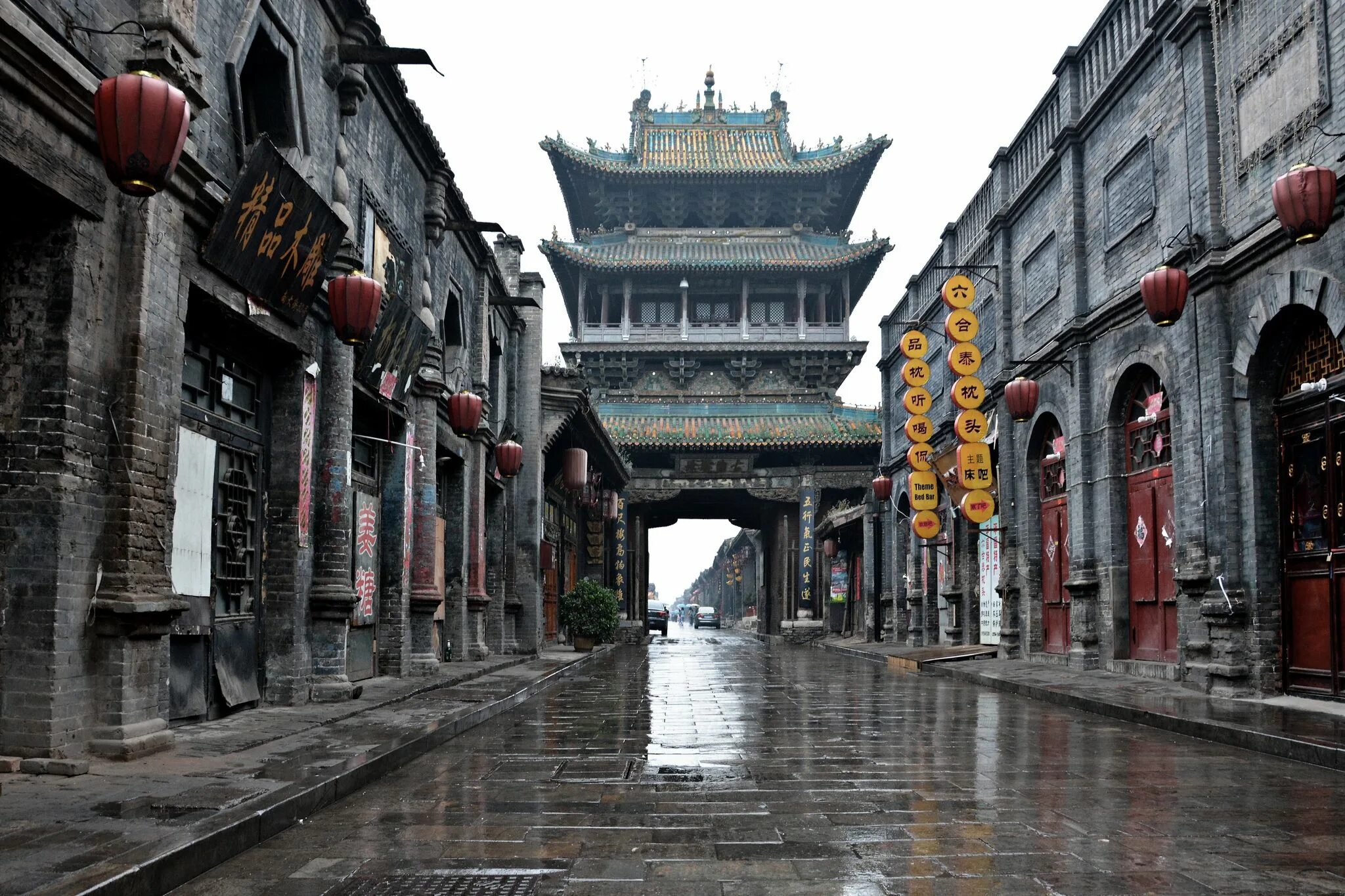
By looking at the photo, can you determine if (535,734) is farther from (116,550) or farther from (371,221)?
(371,221)

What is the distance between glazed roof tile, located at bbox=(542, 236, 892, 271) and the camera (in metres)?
37.2

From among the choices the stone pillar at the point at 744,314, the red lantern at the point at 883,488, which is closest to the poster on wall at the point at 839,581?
the red lantern at the point at 883,488

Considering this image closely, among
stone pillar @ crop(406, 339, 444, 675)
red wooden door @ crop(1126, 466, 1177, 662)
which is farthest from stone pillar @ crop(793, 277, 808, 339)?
stone pillar @ crop(406, 339, 444, 675)

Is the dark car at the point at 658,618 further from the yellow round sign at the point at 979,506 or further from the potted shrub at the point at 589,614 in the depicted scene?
the yellow round sign at the point at 979,506

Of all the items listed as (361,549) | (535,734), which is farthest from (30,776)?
(361,549)

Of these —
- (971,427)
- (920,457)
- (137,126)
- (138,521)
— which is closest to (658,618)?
(920,457)

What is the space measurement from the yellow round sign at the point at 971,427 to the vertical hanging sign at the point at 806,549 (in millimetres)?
14146

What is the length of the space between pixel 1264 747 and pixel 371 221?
10191 millimetres

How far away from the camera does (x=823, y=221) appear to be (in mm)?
40812

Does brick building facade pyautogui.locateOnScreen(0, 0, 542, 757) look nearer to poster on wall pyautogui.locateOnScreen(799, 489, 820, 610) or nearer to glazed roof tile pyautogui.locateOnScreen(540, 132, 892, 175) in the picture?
poster on wall pyautogui.locateOnScreen(799, 489, 820, 610)

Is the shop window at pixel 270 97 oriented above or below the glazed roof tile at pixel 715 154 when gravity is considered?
below

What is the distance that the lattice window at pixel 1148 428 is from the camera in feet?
51.7

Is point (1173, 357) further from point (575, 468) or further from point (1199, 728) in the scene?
point (575, 468)

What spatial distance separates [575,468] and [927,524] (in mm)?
7994
